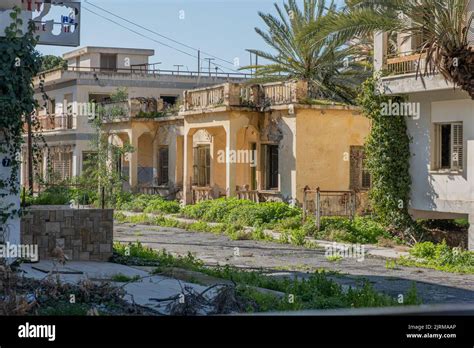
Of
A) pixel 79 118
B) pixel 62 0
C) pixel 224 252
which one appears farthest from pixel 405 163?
pixel 79 118

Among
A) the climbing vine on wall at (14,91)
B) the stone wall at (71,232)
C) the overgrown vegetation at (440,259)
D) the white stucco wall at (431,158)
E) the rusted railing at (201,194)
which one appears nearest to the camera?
the climbing vine on wall at (14,91)

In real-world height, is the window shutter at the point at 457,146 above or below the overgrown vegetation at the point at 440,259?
above

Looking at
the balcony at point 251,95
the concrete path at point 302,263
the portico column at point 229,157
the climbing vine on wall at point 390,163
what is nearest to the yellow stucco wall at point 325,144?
the balcony at point 251,95

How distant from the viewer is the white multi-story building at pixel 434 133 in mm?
22812

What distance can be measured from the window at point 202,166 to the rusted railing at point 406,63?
45.1 feet

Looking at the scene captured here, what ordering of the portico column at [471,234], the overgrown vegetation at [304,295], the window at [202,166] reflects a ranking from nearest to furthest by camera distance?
the overgrown vegetation at [304,295]
the portico column at [471,234]
the window at [202,166]

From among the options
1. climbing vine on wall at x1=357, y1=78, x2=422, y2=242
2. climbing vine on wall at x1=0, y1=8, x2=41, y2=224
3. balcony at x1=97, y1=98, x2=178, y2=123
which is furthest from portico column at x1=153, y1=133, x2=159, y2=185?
climbing vine on wall at x1=0, y1=8, x2=41, y2=224

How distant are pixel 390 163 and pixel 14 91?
13890mm

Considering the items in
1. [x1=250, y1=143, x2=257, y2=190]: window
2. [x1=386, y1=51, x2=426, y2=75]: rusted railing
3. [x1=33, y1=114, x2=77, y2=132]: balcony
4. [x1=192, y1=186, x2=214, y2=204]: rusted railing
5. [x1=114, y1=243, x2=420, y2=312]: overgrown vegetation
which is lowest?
[x1=114, y1=243, x2=420, y2=312]: overgrown vegetation

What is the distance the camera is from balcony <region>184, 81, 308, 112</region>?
30.5 metres

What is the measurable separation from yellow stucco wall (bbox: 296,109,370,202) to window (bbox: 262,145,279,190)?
6.88 feet

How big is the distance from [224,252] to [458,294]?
820 centimetres

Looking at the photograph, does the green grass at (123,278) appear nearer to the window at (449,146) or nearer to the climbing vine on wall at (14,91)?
the climbing vine on wall at (14,91)

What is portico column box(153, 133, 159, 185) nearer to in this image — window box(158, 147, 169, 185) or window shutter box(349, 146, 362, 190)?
window box(158, 147, 169, 185)
